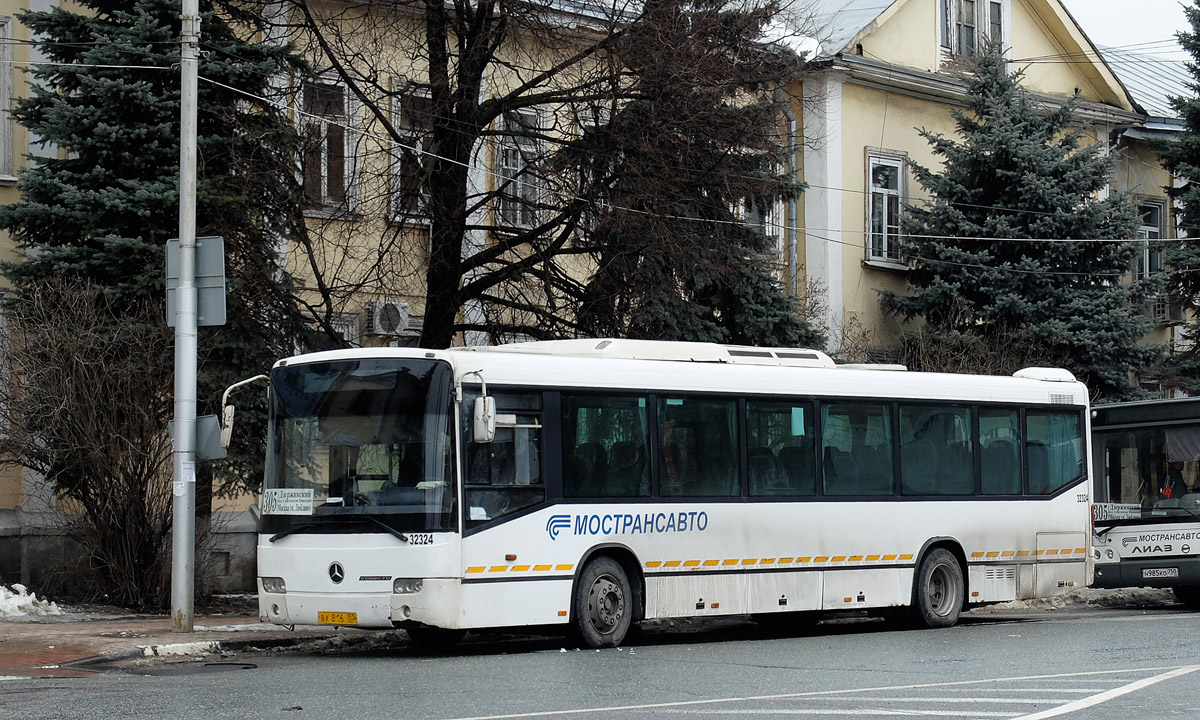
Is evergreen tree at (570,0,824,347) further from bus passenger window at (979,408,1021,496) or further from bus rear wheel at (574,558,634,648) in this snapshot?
bus rear wheel at (574,558,634,648)

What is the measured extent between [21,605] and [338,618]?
499cm

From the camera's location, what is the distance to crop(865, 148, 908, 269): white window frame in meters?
31.4

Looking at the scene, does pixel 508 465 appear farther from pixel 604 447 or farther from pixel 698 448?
pixel 698 448

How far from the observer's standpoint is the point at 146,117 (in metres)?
18.9

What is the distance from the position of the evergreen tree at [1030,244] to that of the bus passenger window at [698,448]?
13575mm

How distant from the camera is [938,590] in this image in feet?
59.1

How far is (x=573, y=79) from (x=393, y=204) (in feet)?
9.30

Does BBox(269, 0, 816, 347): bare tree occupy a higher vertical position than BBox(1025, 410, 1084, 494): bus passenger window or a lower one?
higher

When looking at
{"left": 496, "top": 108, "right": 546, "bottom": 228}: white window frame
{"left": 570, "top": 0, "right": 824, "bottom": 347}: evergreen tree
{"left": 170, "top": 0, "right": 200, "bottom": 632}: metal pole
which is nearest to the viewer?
{"left": 170, "top": 0, "right": 200, "bottom": 632}: metal pole

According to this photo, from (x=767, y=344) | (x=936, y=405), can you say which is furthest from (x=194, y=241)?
(x=767, y=344)

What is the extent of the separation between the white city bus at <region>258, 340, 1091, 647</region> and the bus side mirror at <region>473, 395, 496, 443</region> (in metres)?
0.02

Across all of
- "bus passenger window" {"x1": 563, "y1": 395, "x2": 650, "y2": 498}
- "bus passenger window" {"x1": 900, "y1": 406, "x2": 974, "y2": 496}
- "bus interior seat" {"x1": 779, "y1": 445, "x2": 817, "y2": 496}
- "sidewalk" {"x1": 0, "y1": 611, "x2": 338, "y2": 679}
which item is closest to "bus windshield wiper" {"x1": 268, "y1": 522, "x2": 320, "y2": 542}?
"sidewalk" {"x1": 0, "y1": 611, "x2": 338, "y2": 679}

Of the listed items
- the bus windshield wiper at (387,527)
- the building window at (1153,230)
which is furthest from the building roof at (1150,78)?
the bus windshield wiper at (387,527)

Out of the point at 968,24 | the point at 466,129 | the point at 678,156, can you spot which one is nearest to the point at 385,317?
the point at 466,129
